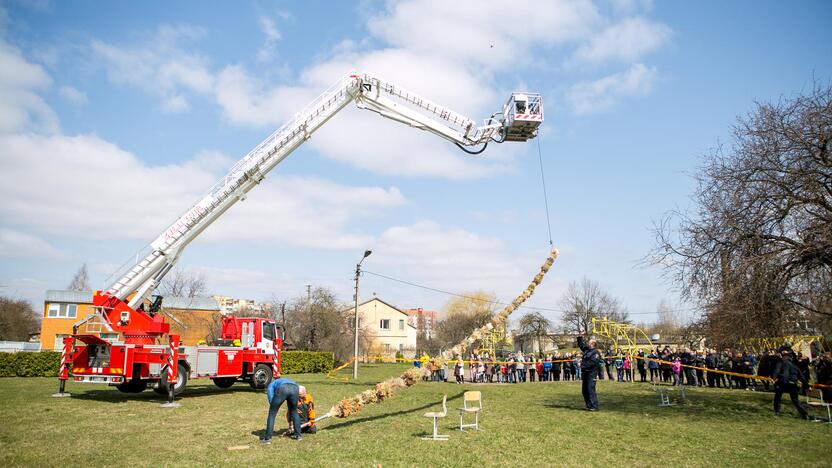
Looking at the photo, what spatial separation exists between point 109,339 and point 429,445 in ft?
40.9

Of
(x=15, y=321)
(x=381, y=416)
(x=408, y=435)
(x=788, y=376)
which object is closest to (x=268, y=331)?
(x=381, y=416)

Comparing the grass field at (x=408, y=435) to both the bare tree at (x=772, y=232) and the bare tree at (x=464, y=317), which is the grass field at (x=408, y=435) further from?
the bare tree at (x=464, y=317)

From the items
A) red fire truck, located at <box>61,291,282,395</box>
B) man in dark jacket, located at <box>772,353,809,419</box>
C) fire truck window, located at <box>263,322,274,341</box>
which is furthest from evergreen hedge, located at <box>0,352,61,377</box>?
man in dark jacket, located at <box>772,353,809,419</box>

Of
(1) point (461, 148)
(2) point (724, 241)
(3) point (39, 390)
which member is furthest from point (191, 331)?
(2) point (724, 241)

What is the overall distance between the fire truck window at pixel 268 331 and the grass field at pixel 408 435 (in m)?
4.14

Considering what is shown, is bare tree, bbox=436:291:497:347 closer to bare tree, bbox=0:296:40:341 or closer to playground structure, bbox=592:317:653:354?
playground structure, bbox=592:317:653:354

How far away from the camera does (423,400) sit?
19.3m

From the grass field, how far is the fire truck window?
4.14 m

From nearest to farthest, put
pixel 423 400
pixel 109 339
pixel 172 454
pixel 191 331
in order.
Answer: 1. pixel 172 454
2. pixel 109 339
3. pixel 423 400
4. pixel 191 331

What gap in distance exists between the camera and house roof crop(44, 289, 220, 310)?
159 feet

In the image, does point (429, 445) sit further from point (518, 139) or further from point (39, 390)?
point (39, 390)

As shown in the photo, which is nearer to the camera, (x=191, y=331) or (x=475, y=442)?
(x=475, y=442)

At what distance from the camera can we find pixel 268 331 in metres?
22.5

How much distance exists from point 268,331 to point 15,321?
77347 millimetres
